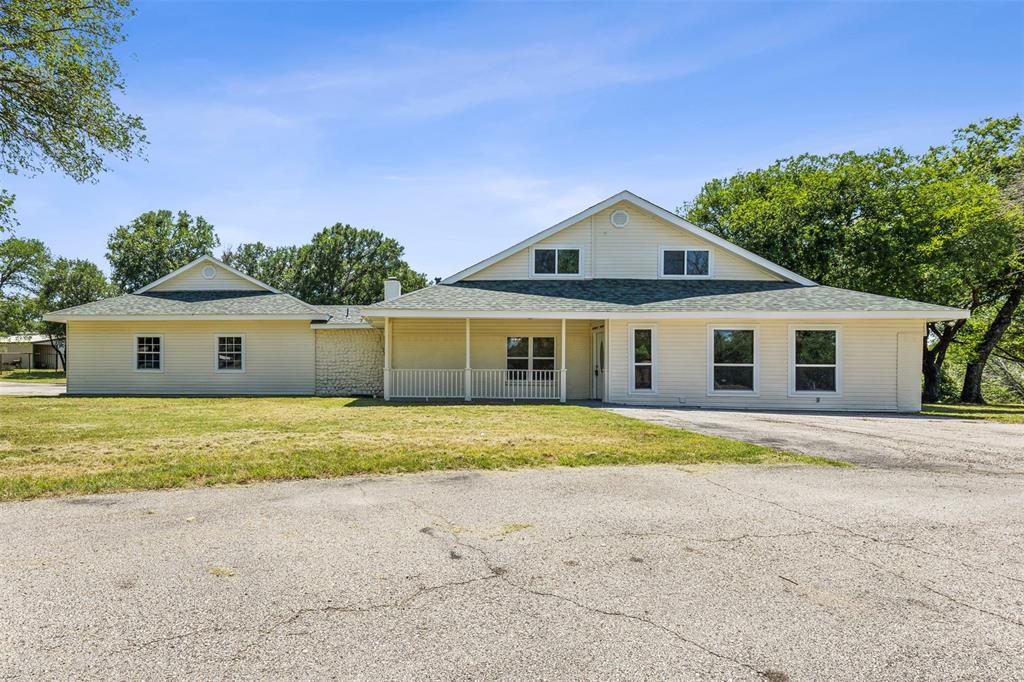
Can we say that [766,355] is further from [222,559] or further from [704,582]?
[222,559]

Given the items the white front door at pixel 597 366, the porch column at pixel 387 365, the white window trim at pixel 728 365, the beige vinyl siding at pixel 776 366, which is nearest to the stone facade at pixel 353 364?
the porch column at pixel 387 365

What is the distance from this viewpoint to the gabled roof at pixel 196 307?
62.6ft

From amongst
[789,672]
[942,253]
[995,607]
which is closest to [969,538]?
[995,607]

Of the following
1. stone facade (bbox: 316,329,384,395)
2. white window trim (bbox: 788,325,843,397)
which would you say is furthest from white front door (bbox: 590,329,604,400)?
stone facade (bbox: 316,329,384,395)

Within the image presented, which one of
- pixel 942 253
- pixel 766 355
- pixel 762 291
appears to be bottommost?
pixel 766 355

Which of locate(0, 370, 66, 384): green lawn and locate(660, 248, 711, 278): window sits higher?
locate(660, 248, 711, 278): window

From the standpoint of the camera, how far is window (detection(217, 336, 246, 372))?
1981 cm

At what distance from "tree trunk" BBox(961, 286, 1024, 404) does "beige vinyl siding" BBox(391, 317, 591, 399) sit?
16766mm

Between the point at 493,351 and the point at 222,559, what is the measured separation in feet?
47.9

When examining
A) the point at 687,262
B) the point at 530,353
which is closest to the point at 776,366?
the point at 687,262

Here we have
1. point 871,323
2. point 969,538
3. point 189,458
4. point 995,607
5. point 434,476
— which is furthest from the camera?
point 871,323

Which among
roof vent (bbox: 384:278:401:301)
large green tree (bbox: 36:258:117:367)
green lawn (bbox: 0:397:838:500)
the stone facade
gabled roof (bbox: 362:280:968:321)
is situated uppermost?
large green tree (bbox: 36:258:117:367)

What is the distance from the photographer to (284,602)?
10.6 feet

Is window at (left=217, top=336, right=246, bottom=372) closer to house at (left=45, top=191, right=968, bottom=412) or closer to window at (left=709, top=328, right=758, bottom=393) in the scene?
house at (left=45, top=191, right=968, bottom=412)
